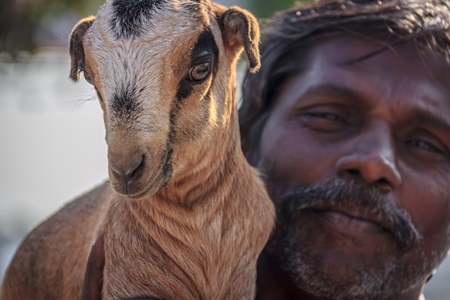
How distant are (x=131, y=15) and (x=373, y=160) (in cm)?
161

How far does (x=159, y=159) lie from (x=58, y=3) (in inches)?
184

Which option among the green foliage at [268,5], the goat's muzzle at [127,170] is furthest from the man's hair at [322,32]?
the green foliage at [268,5]

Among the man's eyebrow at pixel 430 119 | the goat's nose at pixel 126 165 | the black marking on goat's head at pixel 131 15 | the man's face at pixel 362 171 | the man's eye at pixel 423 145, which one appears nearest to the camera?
the goat's nose at pixel 126 165

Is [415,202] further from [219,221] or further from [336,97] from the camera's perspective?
[219,221]

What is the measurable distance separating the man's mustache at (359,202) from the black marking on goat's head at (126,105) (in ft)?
5.10

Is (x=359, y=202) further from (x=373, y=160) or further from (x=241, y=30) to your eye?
(x=241, y=30)

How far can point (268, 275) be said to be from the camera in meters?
4.84

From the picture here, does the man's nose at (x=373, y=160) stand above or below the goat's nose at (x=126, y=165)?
below

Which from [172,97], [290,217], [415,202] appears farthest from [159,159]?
[415,202]

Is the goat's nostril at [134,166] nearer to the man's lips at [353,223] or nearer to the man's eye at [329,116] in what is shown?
the man's lips at [353,223]

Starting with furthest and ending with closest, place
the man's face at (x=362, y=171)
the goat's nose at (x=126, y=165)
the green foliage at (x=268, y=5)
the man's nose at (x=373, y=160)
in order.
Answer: the green foliage at (x=268, y=5)
the man's face at (x=362, y=171)
the man's nose at (x=373, y=160)
the goat's nose at (x=126, y=165)

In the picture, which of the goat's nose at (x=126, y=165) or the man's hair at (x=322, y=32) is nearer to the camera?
the goat's nose at (x=126, y=165)

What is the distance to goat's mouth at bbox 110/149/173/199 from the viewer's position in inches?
138

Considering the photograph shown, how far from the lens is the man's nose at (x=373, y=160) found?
4.59m
